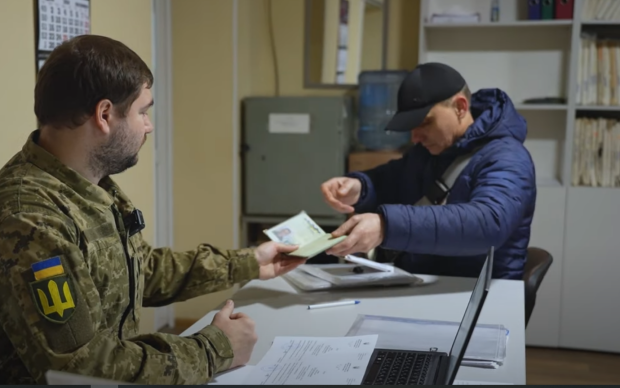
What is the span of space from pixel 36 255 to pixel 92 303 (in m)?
0.14

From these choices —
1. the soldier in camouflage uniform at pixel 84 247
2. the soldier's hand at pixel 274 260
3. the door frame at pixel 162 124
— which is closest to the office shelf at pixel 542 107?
the door frame at pixel 162 124

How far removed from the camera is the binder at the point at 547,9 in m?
3.77

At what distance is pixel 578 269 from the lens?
384 centimetres

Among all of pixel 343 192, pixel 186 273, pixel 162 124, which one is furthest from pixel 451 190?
pixel 162 124

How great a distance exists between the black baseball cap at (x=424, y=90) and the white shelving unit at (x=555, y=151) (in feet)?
Answer: 4.98

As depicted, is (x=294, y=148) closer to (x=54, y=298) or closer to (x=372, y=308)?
(x=372, y=308)

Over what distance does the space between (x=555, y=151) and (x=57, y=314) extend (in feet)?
11.5

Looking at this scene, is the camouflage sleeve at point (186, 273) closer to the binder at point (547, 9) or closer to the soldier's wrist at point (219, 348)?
the soldier's wrist at point (219, 348)

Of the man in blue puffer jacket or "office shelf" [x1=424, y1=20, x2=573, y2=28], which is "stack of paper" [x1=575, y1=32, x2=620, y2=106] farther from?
the man in blue puffer jacket

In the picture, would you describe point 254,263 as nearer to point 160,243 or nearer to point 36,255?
point 36,255

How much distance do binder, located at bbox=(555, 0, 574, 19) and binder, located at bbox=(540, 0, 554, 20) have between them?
0.09 feet

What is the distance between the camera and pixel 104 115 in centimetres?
138

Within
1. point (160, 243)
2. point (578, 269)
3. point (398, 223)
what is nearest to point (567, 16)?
point (578, 269)

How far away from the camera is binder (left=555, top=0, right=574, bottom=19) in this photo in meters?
3.72
